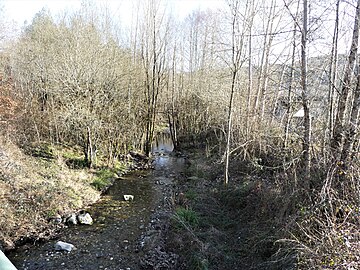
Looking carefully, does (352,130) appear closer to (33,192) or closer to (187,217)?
(187,217)

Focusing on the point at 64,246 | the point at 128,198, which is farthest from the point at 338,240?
the point at 128,198

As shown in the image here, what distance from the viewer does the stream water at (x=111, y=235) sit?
224 inches

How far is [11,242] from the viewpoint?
609 centimetres

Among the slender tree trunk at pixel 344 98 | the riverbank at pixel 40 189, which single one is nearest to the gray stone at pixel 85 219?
the riverbank at pixel 40 189

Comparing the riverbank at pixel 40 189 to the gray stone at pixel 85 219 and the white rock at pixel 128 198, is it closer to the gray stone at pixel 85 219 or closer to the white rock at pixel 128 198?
the gray stone at pixel 85 219

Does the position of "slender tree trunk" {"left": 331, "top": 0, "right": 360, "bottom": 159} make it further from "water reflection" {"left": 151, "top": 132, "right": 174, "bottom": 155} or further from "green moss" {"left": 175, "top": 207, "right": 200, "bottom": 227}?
"water reflection" {"left": 151, "top": 132, "right": 174, "bottom": 155}

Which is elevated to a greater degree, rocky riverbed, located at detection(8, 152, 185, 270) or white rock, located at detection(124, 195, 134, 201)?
white rock, located at detection(124, 195, 134, 201)

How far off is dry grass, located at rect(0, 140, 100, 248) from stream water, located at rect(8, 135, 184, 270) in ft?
1.74

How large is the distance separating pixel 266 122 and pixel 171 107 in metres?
8.11

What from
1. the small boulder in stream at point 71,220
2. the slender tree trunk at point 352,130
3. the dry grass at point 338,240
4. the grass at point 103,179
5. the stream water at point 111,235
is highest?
the slender tree trunk at point 352,130

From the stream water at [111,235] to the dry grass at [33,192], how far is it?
530mm

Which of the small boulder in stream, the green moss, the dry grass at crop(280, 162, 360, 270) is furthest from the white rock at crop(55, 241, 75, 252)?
the dry grass at crop(280, 162, 360, 270)

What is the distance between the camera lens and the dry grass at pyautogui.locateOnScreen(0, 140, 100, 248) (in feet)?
21.6

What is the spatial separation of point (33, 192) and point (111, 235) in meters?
2.84
